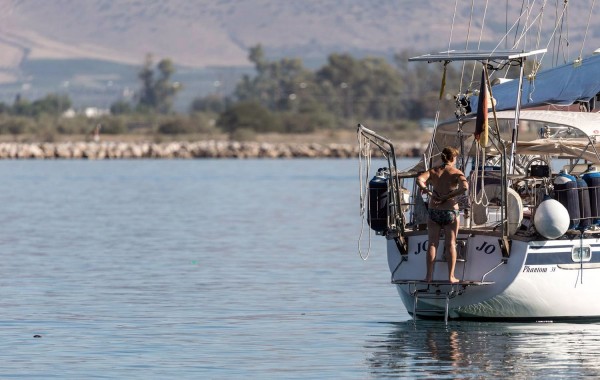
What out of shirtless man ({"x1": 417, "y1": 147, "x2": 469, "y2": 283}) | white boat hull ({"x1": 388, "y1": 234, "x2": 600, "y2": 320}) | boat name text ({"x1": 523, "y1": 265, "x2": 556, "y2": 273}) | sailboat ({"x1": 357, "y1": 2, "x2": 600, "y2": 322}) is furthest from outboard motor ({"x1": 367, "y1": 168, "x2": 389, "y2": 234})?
boat name text ({"x1": 523, "y1": 265, "x2": 556, "y2": 273})

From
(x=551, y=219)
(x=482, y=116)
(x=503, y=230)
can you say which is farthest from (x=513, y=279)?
(x=482, y=116)

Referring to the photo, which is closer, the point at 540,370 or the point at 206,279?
the point at 540,370

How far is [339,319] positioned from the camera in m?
21.7

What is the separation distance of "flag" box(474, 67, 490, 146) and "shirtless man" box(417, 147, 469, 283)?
1.28ft

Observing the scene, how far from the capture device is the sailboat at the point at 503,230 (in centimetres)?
1945

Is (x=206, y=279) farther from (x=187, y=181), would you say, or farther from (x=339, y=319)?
(x=187, y=181)

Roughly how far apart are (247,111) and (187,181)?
7273 centimetres

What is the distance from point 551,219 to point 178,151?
9878 cm

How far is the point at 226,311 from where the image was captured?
74.0 feet

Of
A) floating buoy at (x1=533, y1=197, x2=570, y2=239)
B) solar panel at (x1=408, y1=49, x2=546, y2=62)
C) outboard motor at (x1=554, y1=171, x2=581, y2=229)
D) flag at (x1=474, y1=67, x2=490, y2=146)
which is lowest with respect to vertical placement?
floating buoy at (x1=533, y1=197, x2=570, y2=239)

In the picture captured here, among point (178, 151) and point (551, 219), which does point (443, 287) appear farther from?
point (178, 151)

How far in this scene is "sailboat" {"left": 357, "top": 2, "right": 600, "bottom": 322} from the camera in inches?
766

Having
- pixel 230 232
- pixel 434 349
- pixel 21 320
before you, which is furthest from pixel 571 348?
pixel 230 232

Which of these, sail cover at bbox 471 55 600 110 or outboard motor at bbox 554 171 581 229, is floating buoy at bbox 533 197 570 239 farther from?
sail cover at bbox 471 55 600 110
